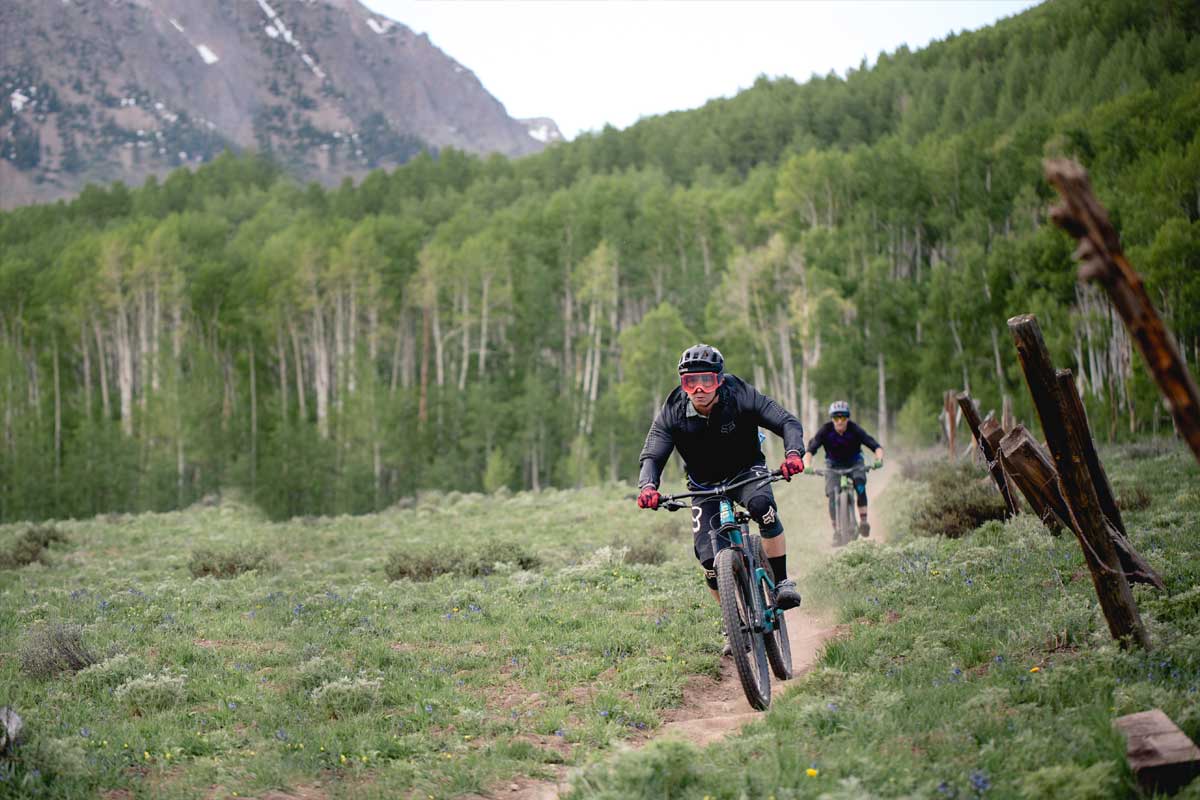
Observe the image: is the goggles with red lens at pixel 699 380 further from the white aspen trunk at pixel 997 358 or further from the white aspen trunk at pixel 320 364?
the white aspen trunk at pixel 320 364

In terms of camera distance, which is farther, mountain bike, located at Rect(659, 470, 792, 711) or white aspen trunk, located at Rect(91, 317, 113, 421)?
white aspen trunk, located at Rect(91, 317, 113, 421)

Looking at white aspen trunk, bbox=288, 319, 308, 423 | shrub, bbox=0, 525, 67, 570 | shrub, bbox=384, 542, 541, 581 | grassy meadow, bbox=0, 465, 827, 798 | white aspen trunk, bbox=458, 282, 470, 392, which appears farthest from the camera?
white aspen trunk, bbox=288, 319, 308, 423

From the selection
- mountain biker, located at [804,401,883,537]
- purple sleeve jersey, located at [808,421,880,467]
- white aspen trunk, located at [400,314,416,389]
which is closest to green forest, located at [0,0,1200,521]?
white aspen trunk, located at [400,314,416,389]

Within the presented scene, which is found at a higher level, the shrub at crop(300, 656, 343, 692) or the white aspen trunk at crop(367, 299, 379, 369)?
the white aspen trunk at crop(367, 299, 379, 369)

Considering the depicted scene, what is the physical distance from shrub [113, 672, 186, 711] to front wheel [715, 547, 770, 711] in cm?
465

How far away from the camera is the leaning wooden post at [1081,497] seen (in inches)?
240

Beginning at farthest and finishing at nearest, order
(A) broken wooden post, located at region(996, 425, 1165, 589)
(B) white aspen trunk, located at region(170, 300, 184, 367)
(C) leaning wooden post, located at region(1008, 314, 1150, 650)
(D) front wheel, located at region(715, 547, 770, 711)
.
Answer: (B) white aspen trunk, located at region(170, 300, 184, 367)
(A) broken wooden post, located at region(996, 425, 1165, 589)
(D) front wheel, located at region(715, 547, 770, 711)
(C) leaning wooden post, located at region(1008, 314, 1150, 650)

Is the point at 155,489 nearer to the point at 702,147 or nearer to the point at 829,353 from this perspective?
the point at 829,353

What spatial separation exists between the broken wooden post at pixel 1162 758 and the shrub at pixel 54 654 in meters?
8.63

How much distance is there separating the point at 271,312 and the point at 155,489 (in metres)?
17.4

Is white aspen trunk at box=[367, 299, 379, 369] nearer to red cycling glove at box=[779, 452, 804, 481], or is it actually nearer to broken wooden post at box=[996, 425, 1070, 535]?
broken wooden post at box=[996, 425, 1070, 535]

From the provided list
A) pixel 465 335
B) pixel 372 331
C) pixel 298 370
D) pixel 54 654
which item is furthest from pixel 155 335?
pixel 54 654

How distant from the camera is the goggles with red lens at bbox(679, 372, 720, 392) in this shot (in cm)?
752

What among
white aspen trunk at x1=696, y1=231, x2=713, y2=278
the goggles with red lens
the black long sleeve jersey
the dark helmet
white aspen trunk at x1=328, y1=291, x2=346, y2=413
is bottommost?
the black long sleeve jersey
